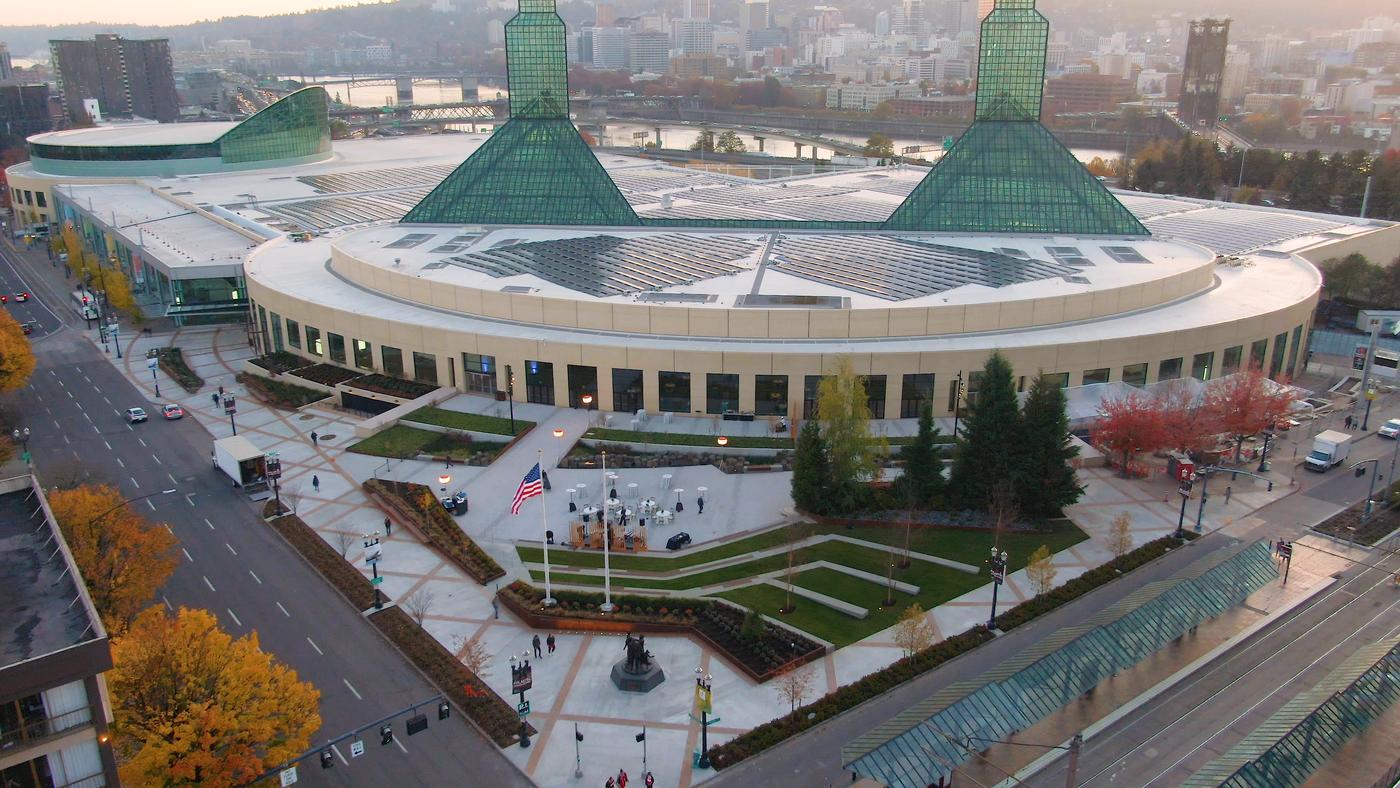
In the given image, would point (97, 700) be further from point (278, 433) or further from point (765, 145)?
point (765, 145)

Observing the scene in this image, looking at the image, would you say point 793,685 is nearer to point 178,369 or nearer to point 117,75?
point 178,369

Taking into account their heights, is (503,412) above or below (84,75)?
below

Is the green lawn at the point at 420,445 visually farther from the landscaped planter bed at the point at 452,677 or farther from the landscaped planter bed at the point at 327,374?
the landscaped planter bed at the point at 452,677

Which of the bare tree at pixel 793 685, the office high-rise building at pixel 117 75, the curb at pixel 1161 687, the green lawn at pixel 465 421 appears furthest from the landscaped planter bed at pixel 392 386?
the office high-rise building at pixel 117 75

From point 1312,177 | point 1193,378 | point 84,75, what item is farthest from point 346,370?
point 84,75

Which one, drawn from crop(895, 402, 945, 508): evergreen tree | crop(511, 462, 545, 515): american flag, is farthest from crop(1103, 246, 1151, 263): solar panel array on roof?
crop(511, 462, 545, 515): american flag

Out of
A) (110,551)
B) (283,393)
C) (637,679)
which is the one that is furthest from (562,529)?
(283,393)
